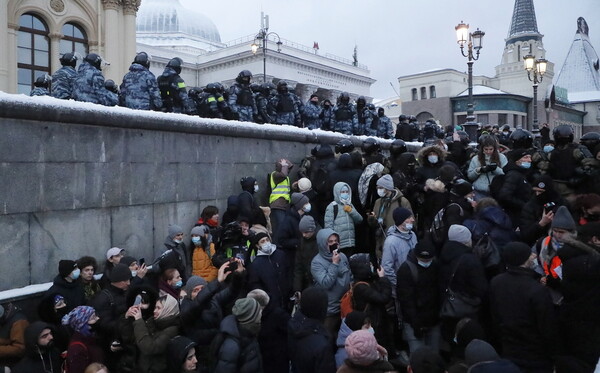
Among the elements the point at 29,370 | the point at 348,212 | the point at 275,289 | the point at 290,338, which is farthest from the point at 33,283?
the point at 348,212

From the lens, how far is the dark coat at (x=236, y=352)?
13.4 feet

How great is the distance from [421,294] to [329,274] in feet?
3.21

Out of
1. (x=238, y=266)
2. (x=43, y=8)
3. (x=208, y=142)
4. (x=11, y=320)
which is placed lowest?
(x=11, y=320)

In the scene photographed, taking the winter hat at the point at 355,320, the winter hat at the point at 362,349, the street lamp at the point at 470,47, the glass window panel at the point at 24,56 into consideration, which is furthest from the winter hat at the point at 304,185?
the glass window panel at the point at 24,56

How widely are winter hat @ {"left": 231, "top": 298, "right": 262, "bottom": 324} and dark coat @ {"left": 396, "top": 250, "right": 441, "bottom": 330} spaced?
1.55 metres

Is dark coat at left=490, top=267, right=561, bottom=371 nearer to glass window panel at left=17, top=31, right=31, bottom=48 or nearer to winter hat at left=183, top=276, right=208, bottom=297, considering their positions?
winter hat at left=183, top=276, right=208, bottom=297

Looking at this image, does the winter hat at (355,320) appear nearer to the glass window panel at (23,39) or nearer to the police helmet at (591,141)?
the police helmet at (591,141)

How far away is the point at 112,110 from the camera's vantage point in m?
6.47

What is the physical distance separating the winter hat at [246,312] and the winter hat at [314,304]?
1.30ft

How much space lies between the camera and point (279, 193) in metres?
8.03

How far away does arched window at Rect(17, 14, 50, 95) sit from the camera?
752 inches

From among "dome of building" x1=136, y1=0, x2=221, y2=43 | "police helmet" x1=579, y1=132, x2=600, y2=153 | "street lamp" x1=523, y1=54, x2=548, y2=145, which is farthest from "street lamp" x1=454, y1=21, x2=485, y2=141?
"dome of building" x1=136, y1=0, x2=221, y2=43

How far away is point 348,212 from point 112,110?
329 centimetres

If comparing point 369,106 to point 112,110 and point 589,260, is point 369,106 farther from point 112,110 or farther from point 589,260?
point 589,260
